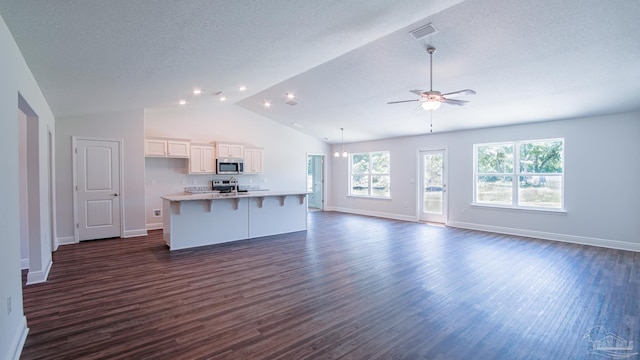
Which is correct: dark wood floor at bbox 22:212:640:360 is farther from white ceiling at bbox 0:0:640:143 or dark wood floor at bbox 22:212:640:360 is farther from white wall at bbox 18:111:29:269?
white ceiling at bbox 0:0:640:143

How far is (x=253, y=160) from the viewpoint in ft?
26.3

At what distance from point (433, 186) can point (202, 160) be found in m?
5.86

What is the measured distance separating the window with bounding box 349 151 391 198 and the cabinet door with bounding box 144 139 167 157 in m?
5.62

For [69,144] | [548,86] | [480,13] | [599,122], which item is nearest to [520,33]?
[480,13]

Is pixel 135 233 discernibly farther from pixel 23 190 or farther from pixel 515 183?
pixel 515 183

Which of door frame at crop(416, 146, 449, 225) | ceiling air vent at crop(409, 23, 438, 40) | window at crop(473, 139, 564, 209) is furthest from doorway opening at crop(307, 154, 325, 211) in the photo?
ceiling air vent at crop(409, 23, 438, 40)

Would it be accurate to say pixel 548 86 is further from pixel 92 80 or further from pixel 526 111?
pixel 92 80

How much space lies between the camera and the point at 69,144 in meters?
5.45

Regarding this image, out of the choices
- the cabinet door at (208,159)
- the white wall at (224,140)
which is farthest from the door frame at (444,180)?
the cabinet door at (208,159)

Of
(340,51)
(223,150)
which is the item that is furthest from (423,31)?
(223,150)

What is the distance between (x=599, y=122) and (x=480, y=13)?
13.5ft

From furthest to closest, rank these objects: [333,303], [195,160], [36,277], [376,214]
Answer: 1. [376,214]
2. [195,160]
3. [36,277]
4. [333,303]

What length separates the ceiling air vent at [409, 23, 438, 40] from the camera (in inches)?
127

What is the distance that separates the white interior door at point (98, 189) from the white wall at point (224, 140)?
2.75 ft
